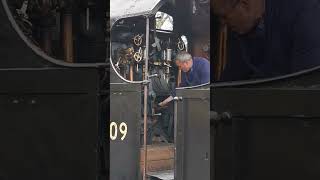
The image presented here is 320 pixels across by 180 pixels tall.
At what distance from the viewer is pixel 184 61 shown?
8.81 feet

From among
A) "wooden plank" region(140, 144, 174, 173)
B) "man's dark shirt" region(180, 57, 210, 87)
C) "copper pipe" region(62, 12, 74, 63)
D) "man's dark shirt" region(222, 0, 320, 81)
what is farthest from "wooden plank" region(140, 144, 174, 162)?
"man's dark shirt" region(222, 0, 320, 81)

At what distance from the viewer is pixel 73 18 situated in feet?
5.16

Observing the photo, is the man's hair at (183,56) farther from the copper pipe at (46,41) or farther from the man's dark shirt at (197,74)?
the copper pipe at (46,41)

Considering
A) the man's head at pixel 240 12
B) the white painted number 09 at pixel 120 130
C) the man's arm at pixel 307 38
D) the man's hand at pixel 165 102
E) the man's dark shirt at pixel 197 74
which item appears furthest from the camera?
the white painted number 09 at pixel 120 130

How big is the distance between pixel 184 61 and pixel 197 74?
4.5 inches

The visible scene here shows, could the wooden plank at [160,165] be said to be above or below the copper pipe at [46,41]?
below

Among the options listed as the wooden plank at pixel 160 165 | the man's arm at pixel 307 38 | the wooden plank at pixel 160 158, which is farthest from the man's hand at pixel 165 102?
the man's arm at pixel 307 38

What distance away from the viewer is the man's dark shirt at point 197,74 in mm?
2482

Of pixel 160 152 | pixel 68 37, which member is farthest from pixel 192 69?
pixel 68 37

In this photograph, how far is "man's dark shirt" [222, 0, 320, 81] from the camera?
4.16 feet

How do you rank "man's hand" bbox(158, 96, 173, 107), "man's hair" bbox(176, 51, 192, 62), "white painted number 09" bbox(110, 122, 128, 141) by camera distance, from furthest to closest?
"white painted number 09" bbox(110, 122, 128, 141) → "man's hand" bbox(158, 96, 173, 107) → "man's hair" bbox(176, 51, 192, 62)

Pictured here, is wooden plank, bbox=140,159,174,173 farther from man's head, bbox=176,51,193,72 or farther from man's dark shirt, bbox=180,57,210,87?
man's head, bbox=176,51,193,72

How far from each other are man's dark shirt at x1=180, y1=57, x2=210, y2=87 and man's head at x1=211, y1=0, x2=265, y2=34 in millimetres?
965

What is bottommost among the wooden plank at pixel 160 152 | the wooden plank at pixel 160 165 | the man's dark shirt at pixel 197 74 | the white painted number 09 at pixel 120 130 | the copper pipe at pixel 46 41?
the wooden plank at pixel 160 165
